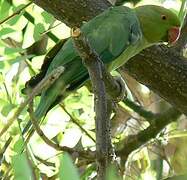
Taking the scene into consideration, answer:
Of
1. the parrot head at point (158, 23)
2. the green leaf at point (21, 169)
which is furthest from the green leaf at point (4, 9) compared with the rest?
the green leaf at point (21, 169)

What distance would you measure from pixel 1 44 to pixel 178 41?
0.42 metres

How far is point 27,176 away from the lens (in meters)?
0.34

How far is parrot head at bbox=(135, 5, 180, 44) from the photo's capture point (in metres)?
1.25

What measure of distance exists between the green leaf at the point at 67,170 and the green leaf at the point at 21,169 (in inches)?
0.9

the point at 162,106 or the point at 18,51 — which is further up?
the point at 18,51

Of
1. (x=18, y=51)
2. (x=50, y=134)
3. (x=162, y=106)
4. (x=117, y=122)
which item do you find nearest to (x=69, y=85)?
(x=18, y=51)

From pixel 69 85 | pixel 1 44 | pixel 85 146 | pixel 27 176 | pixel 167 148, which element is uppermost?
pixel 27 176

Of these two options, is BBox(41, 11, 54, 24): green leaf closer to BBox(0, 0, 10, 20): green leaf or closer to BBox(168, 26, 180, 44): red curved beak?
BBox(0, 0, 10, 20): green leaf

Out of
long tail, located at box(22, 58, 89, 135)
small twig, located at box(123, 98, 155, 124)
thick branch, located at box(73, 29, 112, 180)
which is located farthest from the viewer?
small twig, located at box(123, 98, 155, 124)

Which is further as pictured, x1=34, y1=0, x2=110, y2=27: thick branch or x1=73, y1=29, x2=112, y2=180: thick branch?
x1=34, y1=0, x2=110, y2=27: thick branch

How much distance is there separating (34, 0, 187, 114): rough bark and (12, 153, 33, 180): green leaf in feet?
2.36

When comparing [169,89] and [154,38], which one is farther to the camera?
[154,38]

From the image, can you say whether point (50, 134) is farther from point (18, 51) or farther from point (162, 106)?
point (162, 106)

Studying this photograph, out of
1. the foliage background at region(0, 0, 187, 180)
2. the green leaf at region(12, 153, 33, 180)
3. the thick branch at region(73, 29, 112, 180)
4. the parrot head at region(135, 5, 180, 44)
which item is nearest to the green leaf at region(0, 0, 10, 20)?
the foliage background at region(0, 0, 187, 180)
